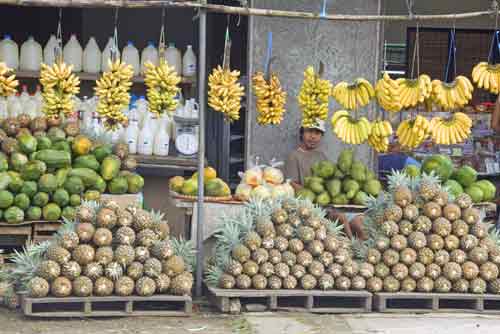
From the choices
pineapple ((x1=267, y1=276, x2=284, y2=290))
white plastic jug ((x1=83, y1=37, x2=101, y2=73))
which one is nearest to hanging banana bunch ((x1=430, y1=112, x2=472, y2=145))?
pineapple ((x1=267, y1=276, x2=284, y2=290))

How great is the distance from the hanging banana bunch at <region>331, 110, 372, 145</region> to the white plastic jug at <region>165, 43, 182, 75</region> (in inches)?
107

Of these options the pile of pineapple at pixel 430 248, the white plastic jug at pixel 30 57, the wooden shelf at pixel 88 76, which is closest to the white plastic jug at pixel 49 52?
the white plastic jug at pixel 30 57

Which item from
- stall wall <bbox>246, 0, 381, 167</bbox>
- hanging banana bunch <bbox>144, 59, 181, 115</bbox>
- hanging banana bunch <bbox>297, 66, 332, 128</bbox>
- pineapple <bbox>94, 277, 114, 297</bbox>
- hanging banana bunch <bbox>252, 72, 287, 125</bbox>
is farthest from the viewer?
stall wall <bbox>246, 0, 381, 167</bbox>

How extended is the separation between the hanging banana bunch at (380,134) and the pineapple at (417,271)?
3.62 feet

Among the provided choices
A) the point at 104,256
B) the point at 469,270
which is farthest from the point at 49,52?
the point at 469,270

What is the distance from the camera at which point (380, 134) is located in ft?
24.7

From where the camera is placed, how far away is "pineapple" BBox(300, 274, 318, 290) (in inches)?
269

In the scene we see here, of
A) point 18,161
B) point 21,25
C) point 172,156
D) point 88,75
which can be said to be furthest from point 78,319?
point 21,25

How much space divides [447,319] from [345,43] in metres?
3.49

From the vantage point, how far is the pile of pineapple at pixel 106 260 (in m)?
6.42

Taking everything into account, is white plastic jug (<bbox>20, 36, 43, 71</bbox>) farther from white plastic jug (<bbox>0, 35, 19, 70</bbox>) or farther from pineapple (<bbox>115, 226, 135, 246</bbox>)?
pineapple (<bbox>115, 226, 135, 246</bbox>)

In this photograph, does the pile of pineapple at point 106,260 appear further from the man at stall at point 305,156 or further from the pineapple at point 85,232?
the man at stall at point 305,156

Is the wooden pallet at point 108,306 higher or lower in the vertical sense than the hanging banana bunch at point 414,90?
lower

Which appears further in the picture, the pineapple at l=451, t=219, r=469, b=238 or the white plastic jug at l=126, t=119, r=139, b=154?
the white plastic jug at l=126, t=119, r=139, b=154
